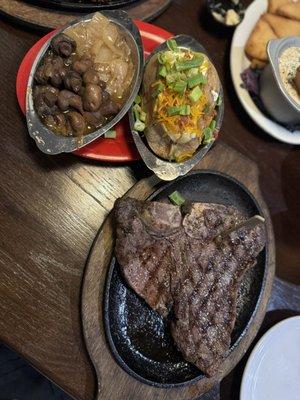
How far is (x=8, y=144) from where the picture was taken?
2693 millimetres

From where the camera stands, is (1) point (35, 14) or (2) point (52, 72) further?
(1) point (35, 14)

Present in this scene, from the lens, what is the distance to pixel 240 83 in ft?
10.1

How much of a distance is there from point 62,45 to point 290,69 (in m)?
1.39

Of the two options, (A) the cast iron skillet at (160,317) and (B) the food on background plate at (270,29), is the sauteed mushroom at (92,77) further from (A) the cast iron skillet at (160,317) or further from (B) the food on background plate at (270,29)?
(B) the food on background plate at (270,29)

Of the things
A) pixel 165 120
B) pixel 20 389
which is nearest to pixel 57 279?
pixel 165 120

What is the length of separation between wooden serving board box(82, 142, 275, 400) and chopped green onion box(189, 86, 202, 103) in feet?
1.42

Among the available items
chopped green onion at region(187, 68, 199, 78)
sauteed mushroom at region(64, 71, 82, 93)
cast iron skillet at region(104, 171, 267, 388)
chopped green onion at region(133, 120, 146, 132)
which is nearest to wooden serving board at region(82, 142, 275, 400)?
cast iron skillet at region(104, 171, 267, 388)

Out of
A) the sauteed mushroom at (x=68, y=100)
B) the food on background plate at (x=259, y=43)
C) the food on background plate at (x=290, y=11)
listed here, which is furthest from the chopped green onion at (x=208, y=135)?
the food on background plate at (x=290, y=11)

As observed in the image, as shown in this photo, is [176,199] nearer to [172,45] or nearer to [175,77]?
[175,77]

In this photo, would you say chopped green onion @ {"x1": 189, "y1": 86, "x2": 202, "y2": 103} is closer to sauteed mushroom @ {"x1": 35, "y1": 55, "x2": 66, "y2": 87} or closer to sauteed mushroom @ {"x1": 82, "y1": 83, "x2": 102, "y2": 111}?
sauteed mushroom @ {"x1": 82, "y1": 83, "x2": 102, "y2": 111}

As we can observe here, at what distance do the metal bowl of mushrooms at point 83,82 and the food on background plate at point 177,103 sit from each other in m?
0.11

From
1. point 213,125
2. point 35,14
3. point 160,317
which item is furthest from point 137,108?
point 160,317

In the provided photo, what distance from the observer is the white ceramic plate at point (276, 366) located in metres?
2.76

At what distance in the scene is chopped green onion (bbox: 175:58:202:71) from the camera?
2484 millimetres
